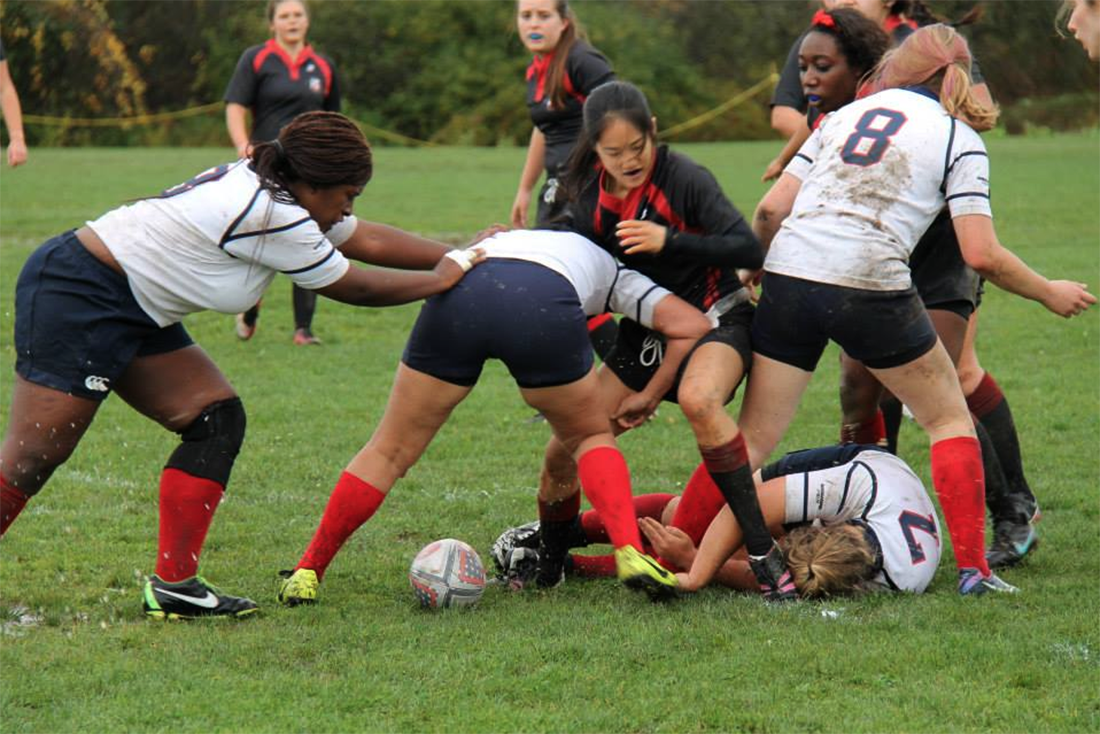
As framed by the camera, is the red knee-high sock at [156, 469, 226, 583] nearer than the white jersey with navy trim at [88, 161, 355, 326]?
No

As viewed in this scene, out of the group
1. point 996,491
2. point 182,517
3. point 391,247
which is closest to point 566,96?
point 391,247

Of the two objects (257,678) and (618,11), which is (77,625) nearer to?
(257,678)

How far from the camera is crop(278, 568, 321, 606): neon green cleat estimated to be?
489 centimetres

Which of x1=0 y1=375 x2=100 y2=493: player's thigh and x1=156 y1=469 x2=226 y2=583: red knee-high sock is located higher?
x1=0 y1=375 x2=100 y2=493: player's thigh

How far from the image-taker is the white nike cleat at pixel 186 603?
4.74 m

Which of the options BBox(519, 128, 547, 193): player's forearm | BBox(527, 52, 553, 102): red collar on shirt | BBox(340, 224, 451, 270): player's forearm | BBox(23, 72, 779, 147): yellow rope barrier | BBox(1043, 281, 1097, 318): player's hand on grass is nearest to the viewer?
BBox(1043, 281, 1097, 318): player's hand on grass

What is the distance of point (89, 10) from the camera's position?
3669cm

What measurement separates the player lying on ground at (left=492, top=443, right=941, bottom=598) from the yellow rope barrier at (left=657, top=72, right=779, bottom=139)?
1234 inches

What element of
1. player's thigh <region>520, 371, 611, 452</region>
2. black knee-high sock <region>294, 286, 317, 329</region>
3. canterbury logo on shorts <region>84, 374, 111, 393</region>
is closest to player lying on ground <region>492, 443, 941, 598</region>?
player's thigh <region>520, 371, 611, 452</region>

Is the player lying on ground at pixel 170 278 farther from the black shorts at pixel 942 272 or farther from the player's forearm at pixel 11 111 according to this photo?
the player's forearm at pixel 11 111

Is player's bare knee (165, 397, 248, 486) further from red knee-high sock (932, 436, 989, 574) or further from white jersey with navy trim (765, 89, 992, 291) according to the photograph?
red knee-high sock (932, 436, 989, 574)

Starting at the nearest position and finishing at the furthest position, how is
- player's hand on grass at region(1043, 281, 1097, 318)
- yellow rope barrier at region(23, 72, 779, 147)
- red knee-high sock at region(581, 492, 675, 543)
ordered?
player's hand on grass at region(1043, 281, 1097, 318) → red knee-high sock at region(581, 492, 675, 543) → yellow rope barrier at region(23, 72, 779, 147)

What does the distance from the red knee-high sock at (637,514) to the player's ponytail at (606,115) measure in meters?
1.29

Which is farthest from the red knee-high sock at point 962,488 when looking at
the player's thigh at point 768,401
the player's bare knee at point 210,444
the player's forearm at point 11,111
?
the player's forearm at point 11,111
